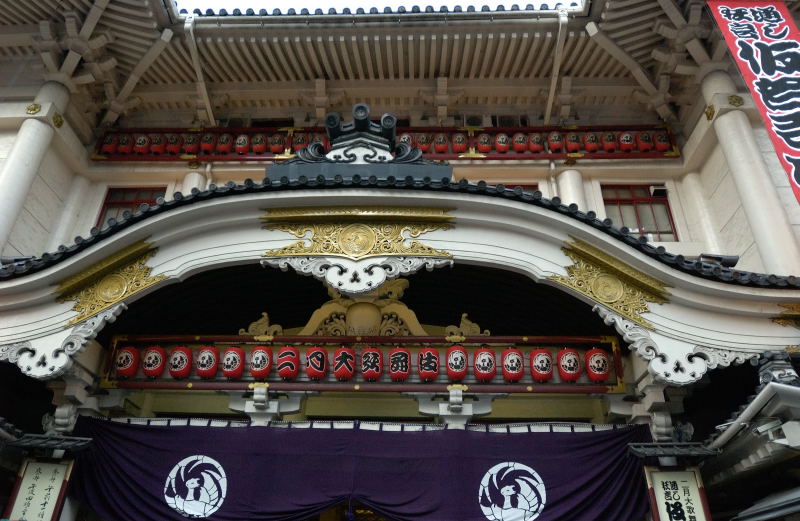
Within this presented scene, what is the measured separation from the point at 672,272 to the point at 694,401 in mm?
2432

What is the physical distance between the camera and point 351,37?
44.1 ft

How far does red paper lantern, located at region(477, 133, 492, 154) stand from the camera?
13891 mm

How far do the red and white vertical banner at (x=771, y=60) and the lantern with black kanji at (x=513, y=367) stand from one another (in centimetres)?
481

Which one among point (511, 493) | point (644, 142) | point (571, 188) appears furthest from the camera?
point (644, 142)

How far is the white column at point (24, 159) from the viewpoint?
11.7m

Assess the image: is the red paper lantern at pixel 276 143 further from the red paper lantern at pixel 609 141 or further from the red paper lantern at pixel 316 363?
the red paper lantern at pixel 609 141

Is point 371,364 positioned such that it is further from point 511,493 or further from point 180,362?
point 180,362

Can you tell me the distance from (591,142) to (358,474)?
962 centimetres

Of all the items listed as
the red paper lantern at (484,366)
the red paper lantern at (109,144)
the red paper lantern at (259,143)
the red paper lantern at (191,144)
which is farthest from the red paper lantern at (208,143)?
the red paper lantern at (484,366)

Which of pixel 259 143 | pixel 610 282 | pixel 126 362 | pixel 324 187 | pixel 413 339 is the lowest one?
pixel 126 362

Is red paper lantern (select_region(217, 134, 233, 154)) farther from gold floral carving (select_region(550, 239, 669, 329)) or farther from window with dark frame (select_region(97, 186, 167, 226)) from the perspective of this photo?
gold floral carving (select_region(550, 239, 669, 329))

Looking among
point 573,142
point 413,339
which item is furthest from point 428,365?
point 573,142

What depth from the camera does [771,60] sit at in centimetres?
1061

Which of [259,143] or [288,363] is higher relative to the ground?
[259,143]
